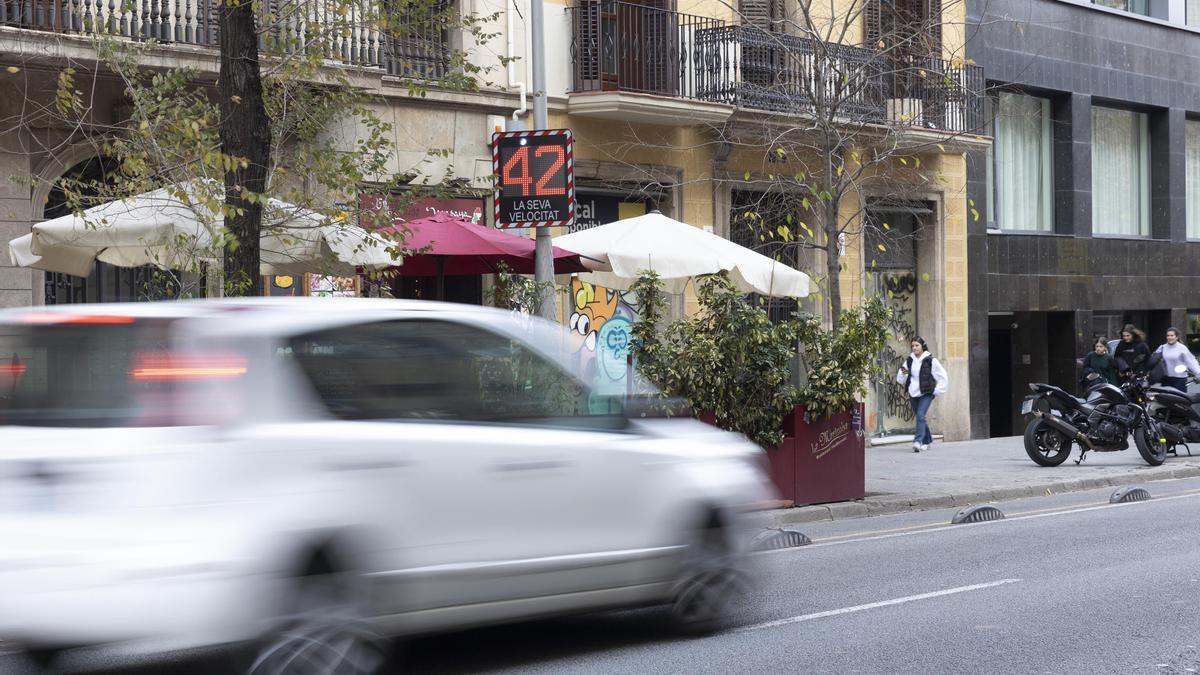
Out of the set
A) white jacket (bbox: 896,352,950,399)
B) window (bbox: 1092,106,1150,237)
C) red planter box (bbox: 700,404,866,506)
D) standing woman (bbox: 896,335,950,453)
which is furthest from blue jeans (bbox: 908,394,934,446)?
red planter box (bbox: 700,404,866,506)

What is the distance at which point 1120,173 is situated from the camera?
96.6ft

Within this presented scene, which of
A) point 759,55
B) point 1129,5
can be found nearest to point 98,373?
point 759,55

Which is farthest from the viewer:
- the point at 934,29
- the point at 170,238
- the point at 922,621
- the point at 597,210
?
the point at 934,29

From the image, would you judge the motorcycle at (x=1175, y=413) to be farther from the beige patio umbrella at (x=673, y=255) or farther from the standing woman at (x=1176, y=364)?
the beige patio umbrella at (x=673, y=255)

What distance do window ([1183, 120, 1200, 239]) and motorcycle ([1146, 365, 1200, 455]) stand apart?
39.1 feet

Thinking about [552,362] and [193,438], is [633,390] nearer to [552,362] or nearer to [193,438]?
[552,362]

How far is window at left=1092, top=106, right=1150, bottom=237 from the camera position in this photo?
2872cm

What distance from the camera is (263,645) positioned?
5.59 metres

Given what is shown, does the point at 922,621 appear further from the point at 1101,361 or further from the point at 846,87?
the point at 1101,361

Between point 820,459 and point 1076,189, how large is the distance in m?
15.8

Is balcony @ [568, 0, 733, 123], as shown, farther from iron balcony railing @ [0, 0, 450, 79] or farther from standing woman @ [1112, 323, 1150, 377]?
standing woman @ [1112, 323, 1150, 377]

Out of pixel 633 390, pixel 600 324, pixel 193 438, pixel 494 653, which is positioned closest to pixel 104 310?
pixel 193 438

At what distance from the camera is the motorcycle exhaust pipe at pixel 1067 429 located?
18.5 meters

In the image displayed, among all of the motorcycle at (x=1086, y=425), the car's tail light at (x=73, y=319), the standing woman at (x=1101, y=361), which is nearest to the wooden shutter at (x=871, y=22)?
the standing woman at (x=1101, y=361)
